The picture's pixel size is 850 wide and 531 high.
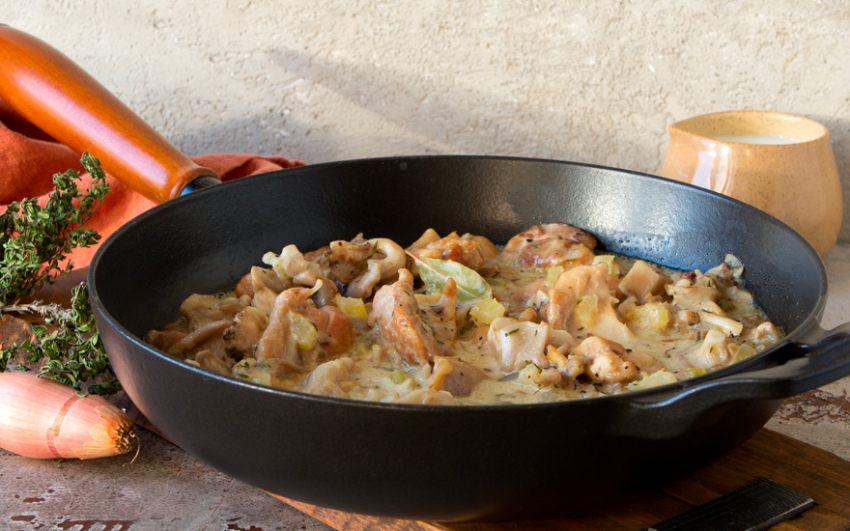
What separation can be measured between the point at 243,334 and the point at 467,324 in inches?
19.0

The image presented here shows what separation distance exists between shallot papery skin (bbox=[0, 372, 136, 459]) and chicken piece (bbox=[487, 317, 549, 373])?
744 millimetres

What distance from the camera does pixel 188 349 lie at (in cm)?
158

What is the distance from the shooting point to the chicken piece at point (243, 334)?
157cm

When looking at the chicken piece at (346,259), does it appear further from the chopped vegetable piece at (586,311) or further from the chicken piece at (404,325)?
the chopped vegetable piece at (586,311)

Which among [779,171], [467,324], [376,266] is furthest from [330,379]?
[779,171]

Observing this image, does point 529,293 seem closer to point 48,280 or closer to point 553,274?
point 553,274

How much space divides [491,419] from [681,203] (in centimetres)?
125

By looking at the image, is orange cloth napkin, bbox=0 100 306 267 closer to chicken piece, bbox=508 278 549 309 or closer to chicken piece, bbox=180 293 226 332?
chicken piece, bbox=180 293 226 332

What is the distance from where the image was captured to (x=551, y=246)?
2.01 metres

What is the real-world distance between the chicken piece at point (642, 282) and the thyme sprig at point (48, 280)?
1176 mm

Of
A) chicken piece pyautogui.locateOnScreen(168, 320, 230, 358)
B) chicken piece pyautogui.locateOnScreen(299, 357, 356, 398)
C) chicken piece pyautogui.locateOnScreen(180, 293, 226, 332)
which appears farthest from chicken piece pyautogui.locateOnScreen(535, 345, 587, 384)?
chicken piece pyautogui.locateOnScreen(180, 293, 226, 332)

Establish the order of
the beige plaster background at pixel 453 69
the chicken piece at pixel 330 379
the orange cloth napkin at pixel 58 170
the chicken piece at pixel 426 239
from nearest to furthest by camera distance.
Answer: the chicken piece at pixel 330 379 < the chicken piece at pixel 426 239 < the orange cloth napkin at pixel 58 170 < the beige plaster background at pixel 453 69

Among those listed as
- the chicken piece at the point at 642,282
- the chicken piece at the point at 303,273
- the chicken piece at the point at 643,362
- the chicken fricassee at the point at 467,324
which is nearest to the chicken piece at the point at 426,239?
the chicken fricassee at the point at 467,324

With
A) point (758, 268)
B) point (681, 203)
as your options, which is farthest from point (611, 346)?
point (681, 203)
